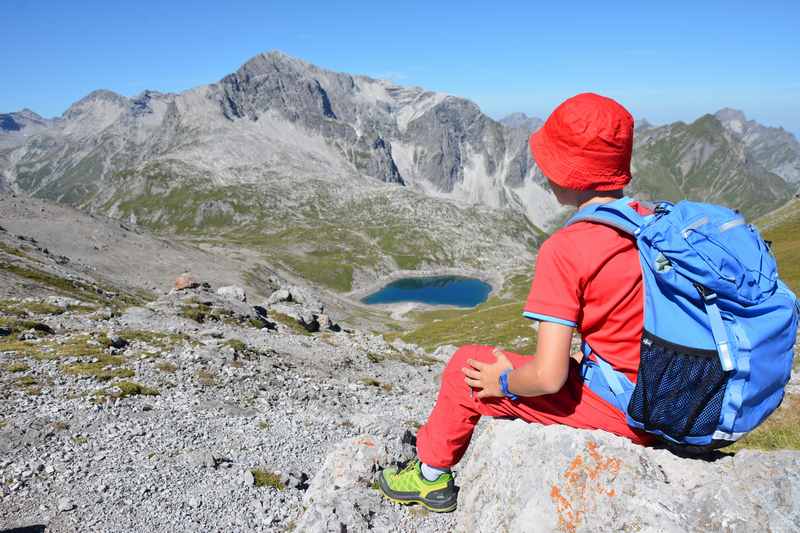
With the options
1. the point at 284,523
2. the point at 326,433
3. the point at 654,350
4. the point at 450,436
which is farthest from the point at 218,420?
the point at 654,350

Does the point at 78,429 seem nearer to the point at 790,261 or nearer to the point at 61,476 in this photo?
the point at 61,476

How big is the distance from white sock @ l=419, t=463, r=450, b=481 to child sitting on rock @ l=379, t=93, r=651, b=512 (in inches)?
84.7

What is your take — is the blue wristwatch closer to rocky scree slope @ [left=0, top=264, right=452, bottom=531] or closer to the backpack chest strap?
the backpack chest strap

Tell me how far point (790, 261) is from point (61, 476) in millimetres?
114624

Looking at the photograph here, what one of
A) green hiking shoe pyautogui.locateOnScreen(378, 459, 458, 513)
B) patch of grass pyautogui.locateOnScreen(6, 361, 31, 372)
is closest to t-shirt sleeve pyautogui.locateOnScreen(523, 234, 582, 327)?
green hiking shoe pyautogui.locateOnScreen(378, 459, 458, 513)

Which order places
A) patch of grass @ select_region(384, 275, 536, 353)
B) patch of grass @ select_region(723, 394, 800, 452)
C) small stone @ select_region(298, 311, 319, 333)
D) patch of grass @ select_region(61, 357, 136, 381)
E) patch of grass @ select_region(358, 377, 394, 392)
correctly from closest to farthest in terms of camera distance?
patch of grass @ select_region(723, 394, 800, 452), patch of grass @ select_region(61, 357, 136, 381), patch of grass @ select_region(358, 377, 394, 392), small stone @ select_region(298, 311, 319, 333), patch of grass @ select_region(384, 275, 536, 353)

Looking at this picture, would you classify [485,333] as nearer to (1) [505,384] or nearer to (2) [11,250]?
(2) [11,250]

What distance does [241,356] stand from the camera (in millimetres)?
27406

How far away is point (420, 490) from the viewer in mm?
8578

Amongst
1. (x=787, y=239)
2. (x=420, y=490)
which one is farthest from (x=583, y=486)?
(x=787, y=239)

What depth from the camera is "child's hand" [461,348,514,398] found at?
6508 mm

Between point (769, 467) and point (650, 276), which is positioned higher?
point (650, 276)

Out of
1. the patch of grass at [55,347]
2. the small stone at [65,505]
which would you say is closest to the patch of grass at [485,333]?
the patch of grass at [55,347]

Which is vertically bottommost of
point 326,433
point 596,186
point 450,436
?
point 326,433
